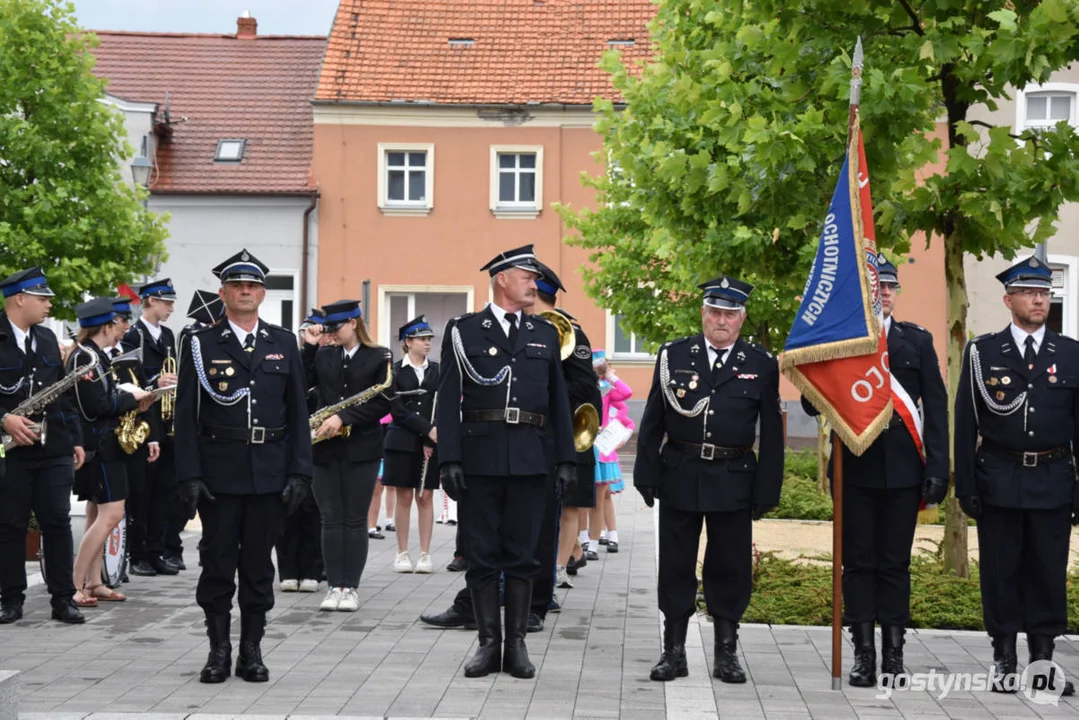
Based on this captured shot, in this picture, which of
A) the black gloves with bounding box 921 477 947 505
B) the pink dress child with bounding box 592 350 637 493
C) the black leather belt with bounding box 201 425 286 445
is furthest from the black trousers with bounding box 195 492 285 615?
the pink dress child with bounding box 592 350 637 493

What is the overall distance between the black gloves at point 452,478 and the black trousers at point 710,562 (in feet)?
3.71

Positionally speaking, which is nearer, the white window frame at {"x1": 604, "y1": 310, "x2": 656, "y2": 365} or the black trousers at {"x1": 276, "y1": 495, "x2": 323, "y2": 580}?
the black trousers at {"x1": 276, "y1": 495, "x2": 323, "y2": 580}

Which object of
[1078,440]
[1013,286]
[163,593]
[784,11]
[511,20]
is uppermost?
[511,20]

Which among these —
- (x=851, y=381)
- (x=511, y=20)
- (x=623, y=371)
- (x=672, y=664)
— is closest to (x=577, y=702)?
(x=672, y=664)

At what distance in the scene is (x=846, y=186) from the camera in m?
8.55

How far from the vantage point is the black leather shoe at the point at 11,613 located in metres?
10.4

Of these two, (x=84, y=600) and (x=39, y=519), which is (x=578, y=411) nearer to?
(x=39, y=519)

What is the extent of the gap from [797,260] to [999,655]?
22.2 ft

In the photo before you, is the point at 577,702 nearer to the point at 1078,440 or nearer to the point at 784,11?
the point at 1078,440

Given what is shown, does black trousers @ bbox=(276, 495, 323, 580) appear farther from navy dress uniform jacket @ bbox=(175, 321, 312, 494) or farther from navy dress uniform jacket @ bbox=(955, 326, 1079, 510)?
navy dress uniform jacket @ bbox=(955, 326, 1079, 510)

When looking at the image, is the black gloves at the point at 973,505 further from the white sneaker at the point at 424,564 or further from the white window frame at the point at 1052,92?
the white window frame at the point at 1052,92

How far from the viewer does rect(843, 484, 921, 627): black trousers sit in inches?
340

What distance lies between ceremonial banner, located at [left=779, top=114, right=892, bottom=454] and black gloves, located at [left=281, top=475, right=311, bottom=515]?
2.66 meters

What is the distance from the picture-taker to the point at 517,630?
28.4 ft
